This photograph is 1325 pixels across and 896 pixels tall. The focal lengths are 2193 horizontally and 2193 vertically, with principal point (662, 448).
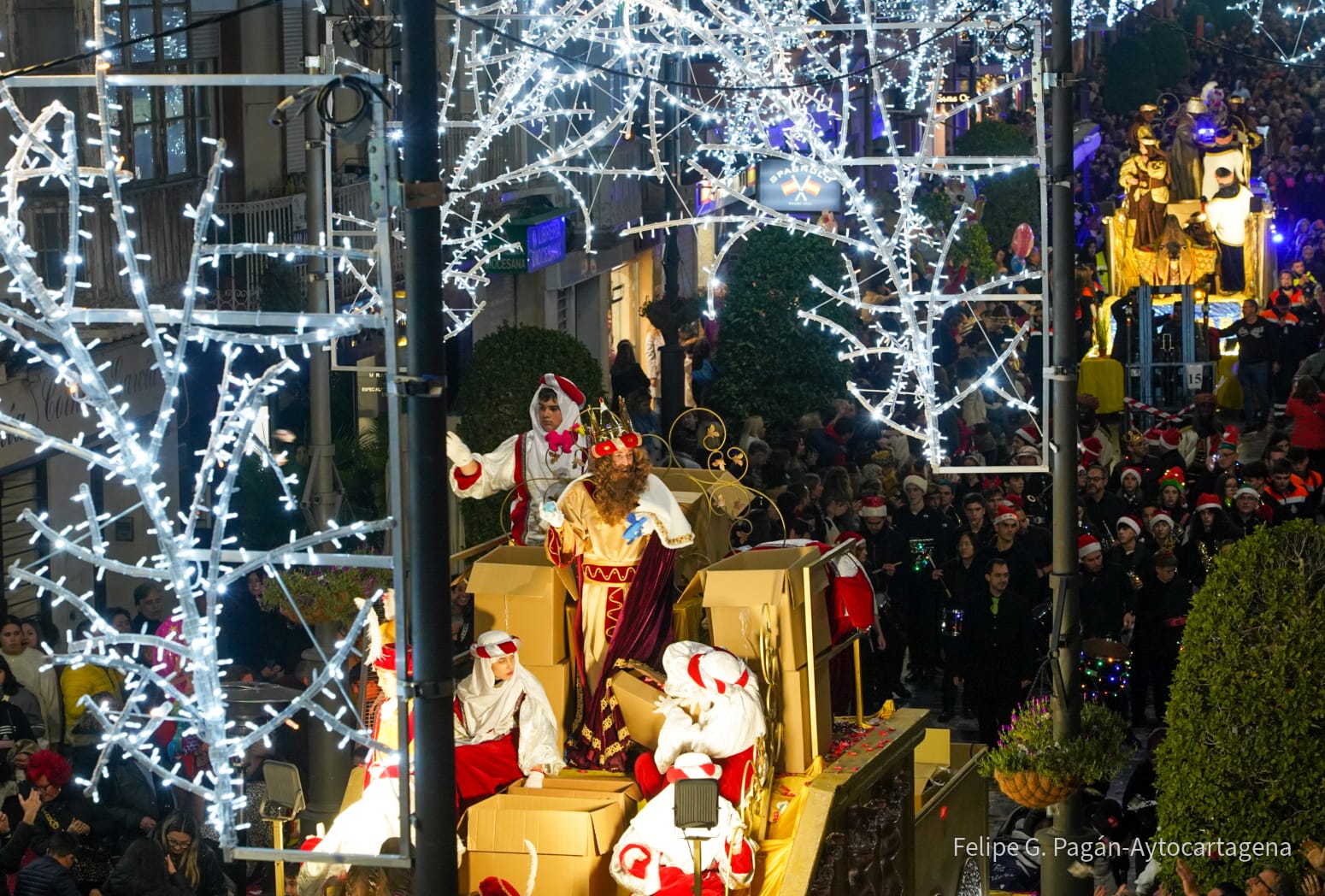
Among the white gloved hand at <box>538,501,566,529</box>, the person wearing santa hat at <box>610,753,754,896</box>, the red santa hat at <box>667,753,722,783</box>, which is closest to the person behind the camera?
the person wearing santa hat at <box>610,753,754,896</box>

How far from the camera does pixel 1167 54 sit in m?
51.0

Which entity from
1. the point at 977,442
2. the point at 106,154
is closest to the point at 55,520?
the point at 977,442

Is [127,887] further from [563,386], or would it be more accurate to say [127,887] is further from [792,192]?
[792,192]

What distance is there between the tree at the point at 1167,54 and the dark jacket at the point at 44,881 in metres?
43.5

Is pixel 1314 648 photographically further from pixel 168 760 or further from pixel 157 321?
pixel 168 760

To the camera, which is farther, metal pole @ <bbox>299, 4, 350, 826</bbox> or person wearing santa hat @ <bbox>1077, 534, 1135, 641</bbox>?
person wearing santa hat @ <bbox>1077, 534, 1135, 641</bbox>

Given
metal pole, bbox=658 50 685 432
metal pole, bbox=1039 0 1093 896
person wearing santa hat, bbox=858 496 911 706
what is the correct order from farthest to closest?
metal pole, bbox=658 50 685 432, person wearing santa hat, bbox=858 496 911 706, metal pole, bbox=1039 0 1093 896

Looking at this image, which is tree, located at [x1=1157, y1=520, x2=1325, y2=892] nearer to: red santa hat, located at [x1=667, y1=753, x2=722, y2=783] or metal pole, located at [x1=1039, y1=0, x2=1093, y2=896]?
metal pole, located at [x1=1039, y1=0, x2=1093, y2=896]

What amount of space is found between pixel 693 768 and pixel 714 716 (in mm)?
276

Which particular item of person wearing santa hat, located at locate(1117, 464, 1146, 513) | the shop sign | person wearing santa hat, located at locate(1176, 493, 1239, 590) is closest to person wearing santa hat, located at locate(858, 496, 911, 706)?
person wearing santa hat, located at locate(1176, 493, 1239, 590)

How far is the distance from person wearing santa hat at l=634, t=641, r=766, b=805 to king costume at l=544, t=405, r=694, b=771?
30.5 inches

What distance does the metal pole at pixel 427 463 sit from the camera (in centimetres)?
688

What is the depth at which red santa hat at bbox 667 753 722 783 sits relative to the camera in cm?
933

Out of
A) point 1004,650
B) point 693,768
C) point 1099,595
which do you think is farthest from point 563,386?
point 1099,595
